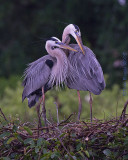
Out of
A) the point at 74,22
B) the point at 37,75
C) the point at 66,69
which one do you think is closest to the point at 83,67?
the point at 66,69

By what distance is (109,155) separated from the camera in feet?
9.15

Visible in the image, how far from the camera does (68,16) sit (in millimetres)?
10719

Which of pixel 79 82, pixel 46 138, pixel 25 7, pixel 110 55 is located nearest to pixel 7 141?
pixel 46 138

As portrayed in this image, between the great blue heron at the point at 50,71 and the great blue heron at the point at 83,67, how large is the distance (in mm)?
76

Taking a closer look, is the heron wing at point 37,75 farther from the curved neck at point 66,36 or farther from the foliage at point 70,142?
the foliage at point 70,142

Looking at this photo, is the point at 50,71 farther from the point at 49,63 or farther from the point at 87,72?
the point at 87,72

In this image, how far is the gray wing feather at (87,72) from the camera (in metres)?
4.07

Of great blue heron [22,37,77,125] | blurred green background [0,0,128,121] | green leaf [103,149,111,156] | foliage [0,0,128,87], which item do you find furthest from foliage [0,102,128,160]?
foliage [0,0,128,87]

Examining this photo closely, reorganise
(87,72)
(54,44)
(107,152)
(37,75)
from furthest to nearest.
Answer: (37,75) → (87,72) → (54,44) → (107,152)

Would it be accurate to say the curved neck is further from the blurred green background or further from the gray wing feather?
the blurred green background

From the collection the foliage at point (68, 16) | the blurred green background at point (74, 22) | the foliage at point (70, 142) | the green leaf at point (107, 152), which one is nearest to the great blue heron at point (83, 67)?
the foliage at point (70, 142)

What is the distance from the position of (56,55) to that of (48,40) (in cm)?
18

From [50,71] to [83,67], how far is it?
349mm

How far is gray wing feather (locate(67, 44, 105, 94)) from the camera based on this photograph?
4.07 metres
